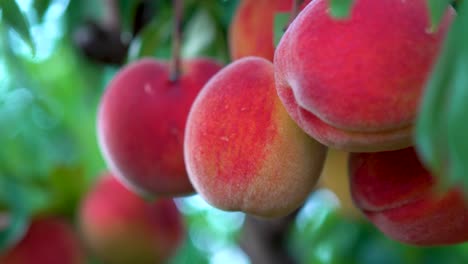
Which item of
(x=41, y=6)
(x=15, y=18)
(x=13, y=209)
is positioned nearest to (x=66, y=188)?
(x=13, y=209)

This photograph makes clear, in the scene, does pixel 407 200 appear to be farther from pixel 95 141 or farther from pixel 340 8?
pixel 95 141

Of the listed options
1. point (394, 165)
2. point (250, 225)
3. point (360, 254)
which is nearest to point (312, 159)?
point (394, 165)

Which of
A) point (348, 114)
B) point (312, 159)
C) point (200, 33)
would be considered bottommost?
point (200, 33)

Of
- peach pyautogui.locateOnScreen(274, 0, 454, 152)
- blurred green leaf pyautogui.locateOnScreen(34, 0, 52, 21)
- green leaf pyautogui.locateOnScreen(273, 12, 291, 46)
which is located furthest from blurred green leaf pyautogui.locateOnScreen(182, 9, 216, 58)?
peach pyautogui.locateOnScreen(274, 0, 454, 152)

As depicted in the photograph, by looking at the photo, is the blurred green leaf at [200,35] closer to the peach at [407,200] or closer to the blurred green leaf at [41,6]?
the blurred green leaf at [41,6]

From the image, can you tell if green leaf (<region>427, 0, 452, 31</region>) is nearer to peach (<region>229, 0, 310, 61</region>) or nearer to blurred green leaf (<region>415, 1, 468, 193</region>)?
blurred green leaf (<region>415, 1, 468, 193</region>)

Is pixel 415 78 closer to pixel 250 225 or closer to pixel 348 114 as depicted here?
pixel 348 114
